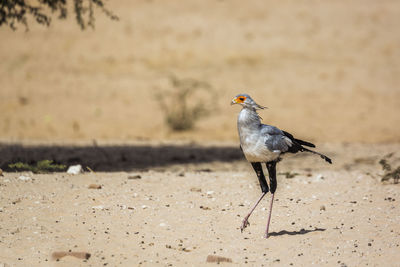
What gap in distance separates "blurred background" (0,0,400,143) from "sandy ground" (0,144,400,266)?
227 inches

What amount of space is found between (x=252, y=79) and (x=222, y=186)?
10.6 meters

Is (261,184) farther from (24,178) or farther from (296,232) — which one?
(24,178)

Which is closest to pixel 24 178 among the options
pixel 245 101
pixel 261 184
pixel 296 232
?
pixel 261 184

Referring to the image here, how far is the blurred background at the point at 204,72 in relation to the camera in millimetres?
14648

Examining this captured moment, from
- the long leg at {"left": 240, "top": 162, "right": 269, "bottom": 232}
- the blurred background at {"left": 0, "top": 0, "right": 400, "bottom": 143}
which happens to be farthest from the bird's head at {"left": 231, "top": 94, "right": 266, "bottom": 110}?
the blurred background at {"left": 0, "top": 0, "right": 400, "bottom": 143}

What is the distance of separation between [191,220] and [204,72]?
12412 millimetres

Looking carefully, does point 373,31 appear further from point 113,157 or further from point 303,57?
point 113,157

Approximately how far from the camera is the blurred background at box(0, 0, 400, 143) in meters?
14.6

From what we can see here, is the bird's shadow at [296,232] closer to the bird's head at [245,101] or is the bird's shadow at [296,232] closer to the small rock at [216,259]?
the small rock at [216,259]

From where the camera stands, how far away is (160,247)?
18.1 ft

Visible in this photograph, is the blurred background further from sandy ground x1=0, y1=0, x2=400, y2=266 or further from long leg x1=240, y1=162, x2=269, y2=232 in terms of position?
long leg x1=240, y1=162, x2=269, y2=232

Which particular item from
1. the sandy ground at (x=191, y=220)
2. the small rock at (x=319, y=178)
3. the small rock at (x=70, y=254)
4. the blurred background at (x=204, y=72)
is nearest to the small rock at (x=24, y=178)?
the sandy ground at (x=191, y=220)

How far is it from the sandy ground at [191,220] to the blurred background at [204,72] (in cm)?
577

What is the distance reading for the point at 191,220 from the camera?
6168 millimetres
